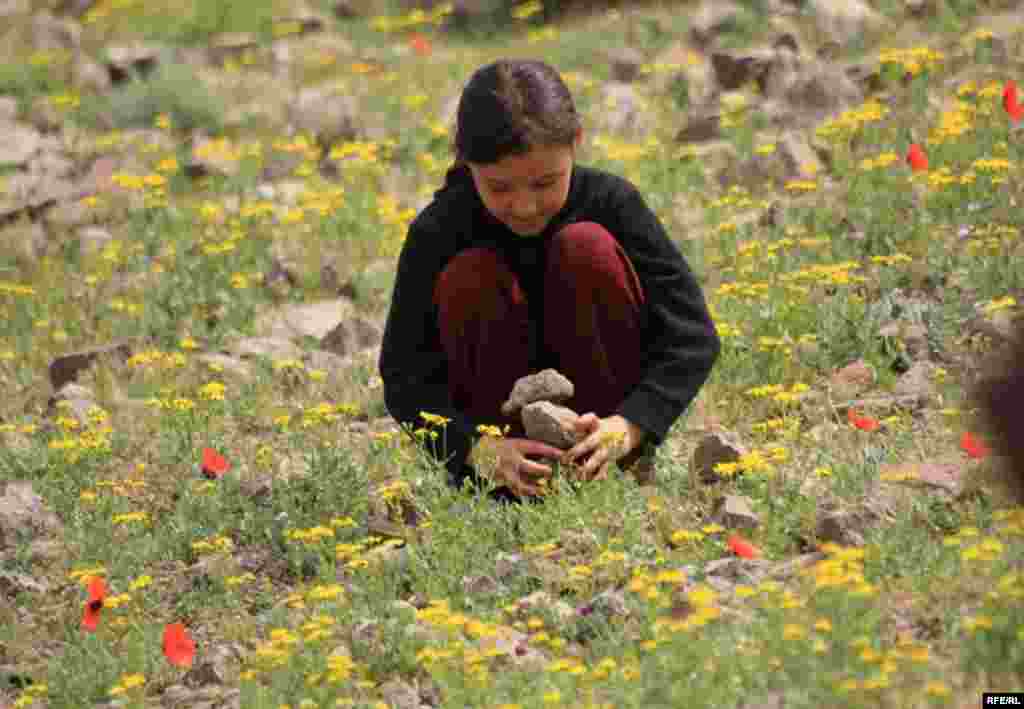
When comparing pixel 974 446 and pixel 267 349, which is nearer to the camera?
pixel 974 446

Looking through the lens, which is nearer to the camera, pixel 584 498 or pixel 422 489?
pixel 584 498

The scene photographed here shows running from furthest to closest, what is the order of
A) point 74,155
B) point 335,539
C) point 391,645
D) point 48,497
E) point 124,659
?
point 74,155, point 48,497, point 335,539, point 124,659, point 391,645

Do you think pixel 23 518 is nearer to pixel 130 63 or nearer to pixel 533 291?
pixel 533 291

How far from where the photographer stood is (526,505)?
16.3ft

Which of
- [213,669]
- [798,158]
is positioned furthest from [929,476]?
[798,158]

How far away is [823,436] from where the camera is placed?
5578mm

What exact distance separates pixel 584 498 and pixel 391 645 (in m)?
0.73

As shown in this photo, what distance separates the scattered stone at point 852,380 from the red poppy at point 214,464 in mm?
1957

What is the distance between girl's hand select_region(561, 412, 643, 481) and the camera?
502 cm

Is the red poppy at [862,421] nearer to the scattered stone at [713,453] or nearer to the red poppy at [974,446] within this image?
the scattered stone at [713,453]

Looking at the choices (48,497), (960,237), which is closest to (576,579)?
(48,497)

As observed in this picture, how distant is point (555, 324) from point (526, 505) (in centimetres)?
53

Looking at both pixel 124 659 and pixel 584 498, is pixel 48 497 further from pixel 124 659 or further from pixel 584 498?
pixel 584 498

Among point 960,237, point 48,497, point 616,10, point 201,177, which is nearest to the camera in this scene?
point 48,497
